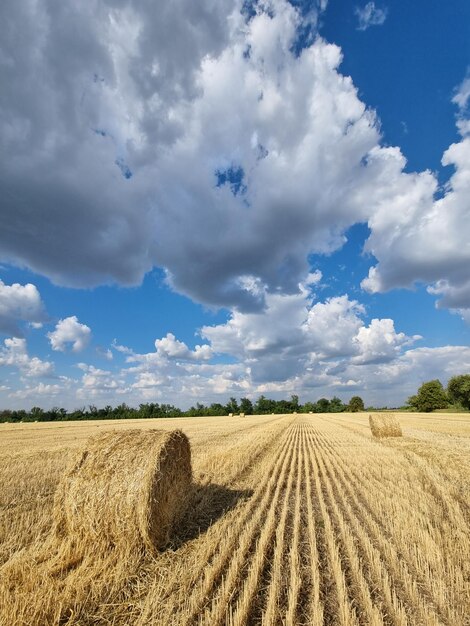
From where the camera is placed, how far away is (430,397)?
92.6 m

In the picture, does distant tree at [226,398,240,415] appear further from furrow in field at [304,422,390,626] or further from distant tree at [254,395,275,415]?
furrow in field at [304,422,390,626]

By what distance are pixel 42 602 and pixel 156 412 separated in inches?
4103

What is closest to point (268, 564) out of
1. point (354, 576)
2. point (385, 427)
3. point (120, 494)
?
point (354, 576)

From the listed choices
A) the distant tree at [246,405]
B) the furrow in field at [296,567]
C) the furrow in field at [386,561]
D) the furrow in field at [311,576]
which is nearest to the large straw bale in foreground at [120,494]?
the furrow in field at [296,567]

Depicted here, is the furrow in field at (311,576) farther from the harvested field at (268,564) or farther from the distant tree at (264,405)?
the distant tree at (264,405)

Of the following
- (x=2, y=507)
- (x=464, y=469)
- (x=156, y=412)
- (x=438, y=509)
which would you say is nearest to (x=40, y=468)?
(x=2, y=507)

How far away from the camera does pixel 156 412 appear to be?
104 m

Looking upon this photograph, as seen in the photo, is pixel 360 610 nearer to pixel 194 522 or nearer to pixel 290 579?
pixel 290 579

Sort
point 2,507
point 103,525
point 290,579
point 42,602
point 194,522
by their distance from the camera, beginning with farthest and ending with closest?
point 2,507, point 194,522, point 103,525, point 290,579, point 42,602

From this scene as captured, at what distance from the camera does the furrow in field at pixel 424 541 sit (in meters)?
4.54

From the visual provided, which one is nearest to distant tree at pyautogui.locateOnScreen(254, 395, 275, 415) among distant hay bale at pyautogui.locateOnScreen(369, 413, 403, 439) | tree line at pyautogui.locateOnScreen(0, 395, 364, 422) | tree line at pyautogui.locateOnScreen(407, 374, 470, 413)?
tree line at pyautogui.locateOnScreen(0, 395, 364, 422)

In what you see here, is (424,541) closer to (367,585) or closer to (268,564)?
(367,585)

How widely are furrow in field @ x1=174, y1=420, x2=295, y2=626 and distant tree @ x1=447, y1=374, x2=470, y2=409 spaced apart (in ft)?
241

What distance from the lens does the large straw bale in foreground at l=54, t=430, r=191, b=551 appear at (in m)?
5.75
